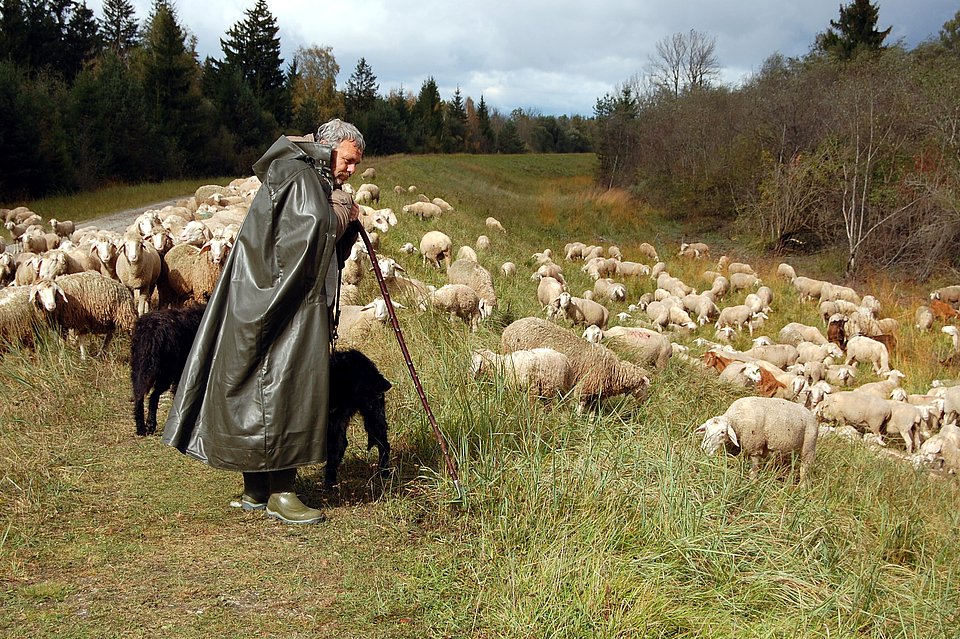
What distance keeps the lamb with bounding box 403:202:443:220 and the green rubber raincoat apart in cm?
1470

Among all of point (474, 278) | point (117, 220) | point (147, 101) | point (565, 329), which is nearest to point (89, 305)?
point (565, 329)

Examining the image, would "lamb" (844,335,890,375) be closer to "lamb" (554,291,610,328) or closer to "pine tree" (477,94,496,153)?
"lamb" (554,291,610,328)

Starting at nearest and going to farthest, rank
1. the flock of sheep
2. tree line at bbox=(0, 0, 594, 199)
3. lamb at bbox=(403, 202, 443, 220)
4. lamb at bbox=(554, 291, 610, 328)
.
Result: 1. the flock of sheep
2. lamb at bbox=(554, 291, 610, 328)
3. lamb at bbox=(403, 202, 443, 220)
4. tree line at bbox=(0, 0, 594, 199)

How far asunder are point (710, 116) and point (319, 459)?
98.0 ft

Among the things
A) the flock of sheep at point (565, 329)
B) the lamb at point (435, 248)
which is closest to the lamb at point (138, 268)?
the flock of sheep at point (565, 329)

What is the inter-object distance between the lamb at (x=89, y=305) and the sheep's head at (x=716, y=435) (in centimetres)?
538

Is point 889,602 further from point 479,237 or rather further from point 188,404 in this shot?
point 479,237

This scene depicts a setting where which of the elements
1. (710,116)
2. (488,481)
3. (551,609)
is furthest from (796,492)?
(710,116)

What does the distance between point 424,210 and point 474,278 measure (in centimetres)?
868

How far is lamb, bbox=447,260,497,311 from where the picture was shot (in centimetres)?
1023

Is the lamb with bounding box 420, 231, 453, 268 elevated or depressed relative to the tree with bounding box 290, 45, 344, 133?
depressed

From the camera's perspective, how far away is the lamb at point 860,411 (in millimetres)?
8984

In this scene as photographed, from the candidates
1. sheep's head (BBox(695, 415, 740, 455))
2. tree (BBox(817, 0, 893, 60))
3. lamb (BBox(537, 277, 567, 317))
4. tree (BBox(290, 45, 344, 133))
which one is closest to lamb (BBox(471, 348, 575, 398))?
sheep's head (BBox(695, 415, 740, 455))

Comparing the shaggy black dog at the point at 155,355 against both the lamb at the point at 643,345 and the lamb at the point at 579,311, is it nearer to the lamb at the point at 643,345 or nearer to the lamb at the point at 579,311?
the lamb at the point at 643,345
